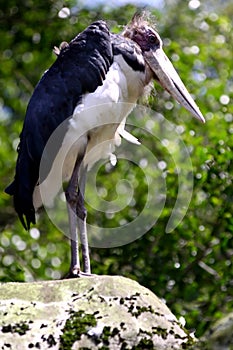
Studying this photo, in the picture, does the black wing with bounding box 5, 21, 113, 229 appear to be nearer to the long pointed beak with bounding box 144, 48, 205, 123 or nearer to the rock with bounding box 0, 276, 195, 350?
the long pointed beak with bounding box 144, 48, 205, 123

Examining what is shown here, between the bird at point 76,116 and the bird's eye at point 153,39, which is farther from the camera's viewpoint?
the bird's eye at point 153,39

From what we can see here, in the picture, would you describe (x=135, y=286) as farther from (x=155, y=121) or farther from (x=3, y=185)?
(x=3, y=185)

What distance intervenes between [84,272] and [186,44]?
5362 millimetres

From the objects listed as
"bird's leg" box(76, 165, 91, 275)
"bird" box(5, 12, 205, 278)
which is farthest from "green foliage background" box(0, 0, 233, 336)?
"bird's leg" box(76, 165, 91, 275)

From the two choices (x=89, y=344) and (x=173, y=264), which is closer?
(x=89, y=344)

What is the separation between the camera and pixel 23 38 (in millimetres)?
11805

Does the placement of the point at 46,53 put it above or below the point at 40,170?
below

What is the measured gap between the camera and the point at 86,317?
5715 millimetres

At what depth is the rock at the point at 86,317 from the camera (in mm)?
5559

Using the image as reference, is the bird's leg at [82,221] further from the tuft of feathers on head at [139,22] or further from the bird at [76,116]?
the tuft of feathers on head at [139,22]

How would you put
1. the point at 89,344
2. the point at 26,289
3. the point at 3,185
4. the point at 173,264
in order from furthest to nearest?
the point at 3,185, the point at 173,264, the point at 26,289, the point at 89,344

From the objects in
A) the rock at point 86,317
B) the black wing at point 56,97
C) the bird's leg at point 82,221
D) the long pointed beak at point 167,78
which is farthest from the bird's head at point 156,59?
the rock at point 86,317

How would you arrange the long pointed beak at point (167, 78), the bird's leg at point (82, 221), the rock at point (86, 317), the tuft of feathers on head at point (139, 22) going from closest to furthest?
the rock at point (86, 317), the bird's leg at point (82, 221), the long pointed beak at point (167, 78), the tuft of feathers on head at point (139, 22)

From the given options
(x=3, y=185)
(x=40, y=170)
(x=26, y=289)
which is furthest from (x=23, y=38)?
(x=26, y=289)
